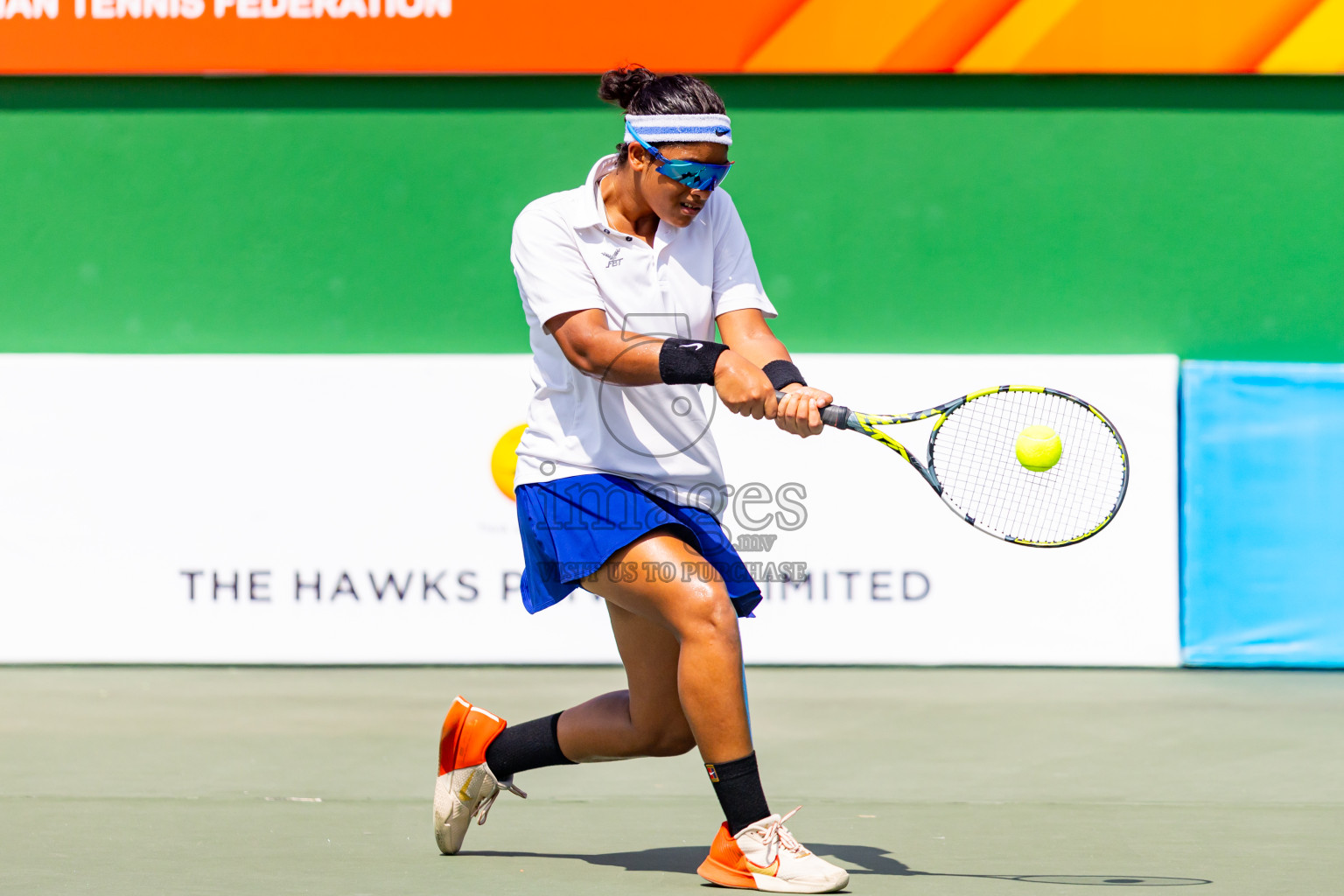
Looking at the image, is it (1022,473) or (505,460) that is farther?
(505,460)

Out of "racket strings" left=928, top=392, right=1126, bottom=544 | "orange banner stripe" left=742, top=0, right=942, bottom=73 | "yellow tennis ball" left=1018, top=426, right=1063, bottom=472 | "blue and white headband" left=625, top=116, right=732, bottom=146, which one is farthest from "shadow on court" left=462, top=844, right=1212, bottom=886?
"orange banner stripe" left=742, top=0, right=942, bottom=73

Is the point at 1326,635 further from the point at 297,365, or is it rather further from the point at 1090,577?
the point at 297,365

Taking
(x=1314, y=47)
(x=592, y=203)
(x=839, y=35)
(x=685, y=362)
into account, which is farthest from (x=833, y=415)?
(x=1314, y=47)

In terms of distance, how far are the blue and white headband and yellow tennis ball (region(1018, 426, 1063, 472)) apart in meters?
1.12

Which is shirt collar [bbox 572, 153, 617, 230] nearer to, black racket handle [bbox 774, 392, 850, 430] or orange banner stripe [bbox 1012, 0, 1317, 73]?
black racket handle [bbox 774, 392, 850, 430]

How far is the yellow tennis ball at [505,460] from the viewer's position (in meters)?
6.37

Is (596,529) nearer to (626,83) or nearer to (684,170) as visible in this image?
(684,170)

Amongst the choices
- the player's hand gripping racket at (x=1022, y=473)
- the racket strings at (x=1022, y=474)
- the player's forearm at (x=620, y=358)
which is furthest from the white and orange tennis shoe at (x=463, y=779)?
the racket strings at (x=1022, y=474)

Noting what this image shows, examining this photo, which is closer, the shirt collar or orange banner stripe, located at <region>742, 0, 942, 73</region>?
the shirt collar

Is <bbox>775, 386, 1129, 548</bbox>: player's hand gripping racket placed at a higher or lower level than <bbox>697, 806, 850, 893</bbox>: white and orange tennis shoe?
higher

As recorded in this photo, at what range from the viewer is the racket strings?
495 cm

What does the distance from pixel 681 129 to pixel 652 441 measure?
2.13 feet

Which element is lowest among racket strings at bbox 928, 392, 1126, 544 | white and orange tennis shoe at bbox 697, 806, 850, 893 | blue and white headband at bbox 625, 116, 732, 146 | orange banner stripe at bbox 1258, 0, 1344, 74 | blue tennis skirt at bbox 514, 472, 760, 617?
white and orange tennis shoe at bbox 697, 806, 850, 893

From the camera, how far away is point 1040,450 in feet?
12.8
